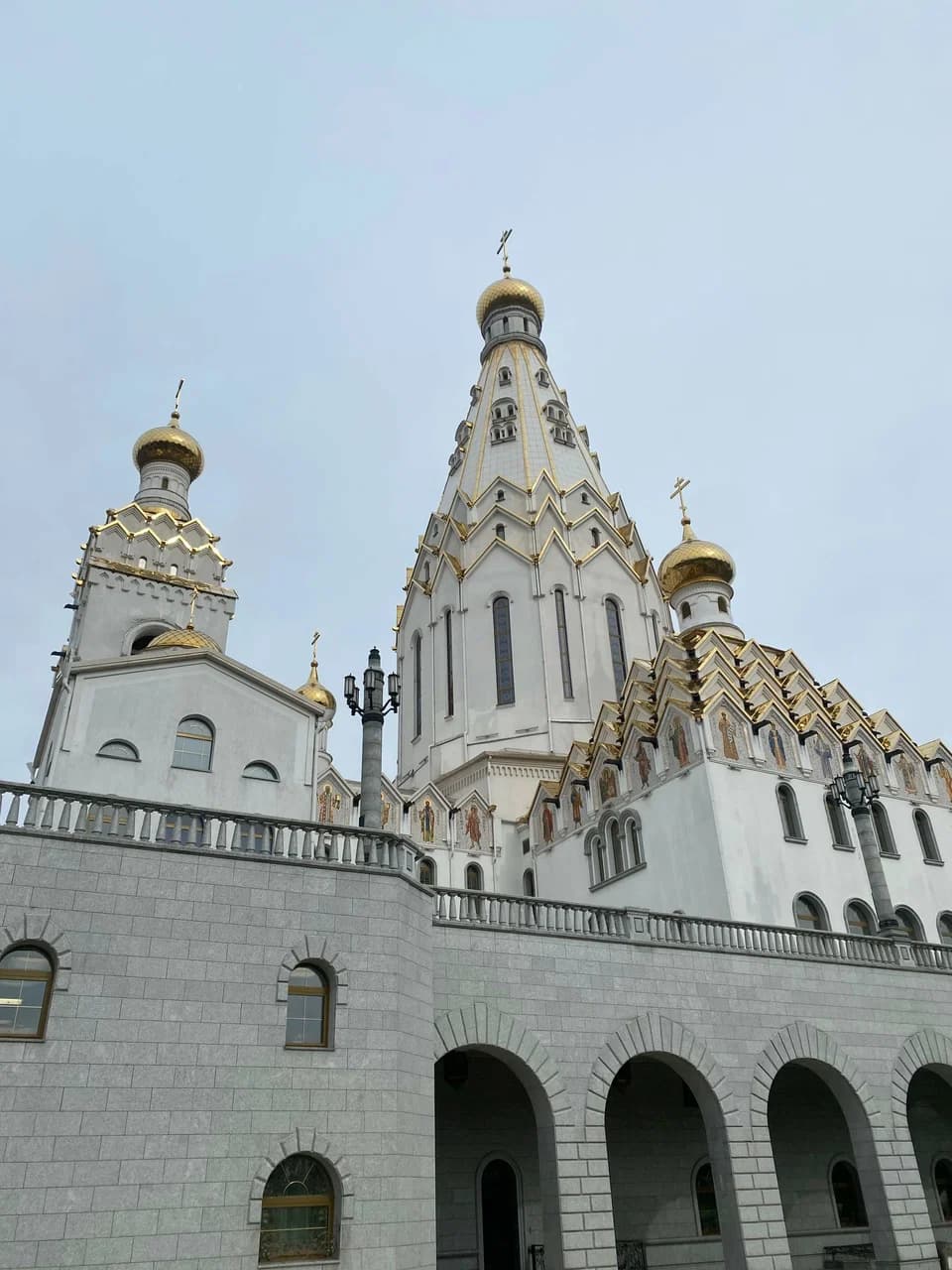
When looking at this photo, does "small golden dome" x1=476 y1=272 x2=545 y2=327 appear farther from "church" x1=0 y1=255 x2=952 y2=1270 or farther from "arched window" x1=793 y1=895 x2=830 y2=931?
"arched window" x1=793 y1=895 x2=830 y2=931

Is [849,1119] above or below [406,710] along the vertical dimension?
below

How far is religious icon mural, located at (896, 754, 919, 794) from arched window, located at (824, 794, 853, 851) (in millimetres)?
3344

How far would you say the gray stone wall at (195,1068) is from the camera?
9.92 meters

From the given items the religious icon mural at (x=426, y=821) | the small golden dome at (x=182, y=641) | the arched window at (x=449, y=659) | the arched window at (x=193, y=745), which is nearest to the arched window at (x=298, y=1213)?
the arched window at (x=193, y=745)

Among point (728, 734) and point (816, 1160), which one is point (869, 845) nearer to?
point (728, 734)

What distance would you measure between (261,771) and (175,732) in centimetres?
199

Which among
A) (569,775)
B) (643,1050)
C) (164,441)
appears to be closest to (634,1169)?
(643,1050)

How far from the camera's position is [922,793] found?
86.3 ft

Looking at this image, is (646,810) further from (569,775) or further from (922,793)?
(922,793)

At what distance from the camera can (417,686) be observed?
3766 centimetres

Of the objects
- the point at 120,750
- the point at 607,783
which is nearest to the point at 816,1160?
the point at 607,783

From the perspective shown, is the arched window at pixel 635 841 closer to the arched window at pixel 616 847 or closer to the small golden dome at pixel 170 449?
the arched window at pixel 616 847

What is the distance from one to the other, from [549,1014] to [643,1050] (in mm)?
1685

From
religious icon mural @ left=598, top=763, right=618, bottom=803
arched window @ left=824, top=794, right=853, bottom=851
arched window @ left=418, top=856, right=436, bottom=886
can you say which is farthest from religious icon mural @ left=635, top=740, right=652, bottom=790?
arched window @ left=418, top=856, right=436, bottom=886
